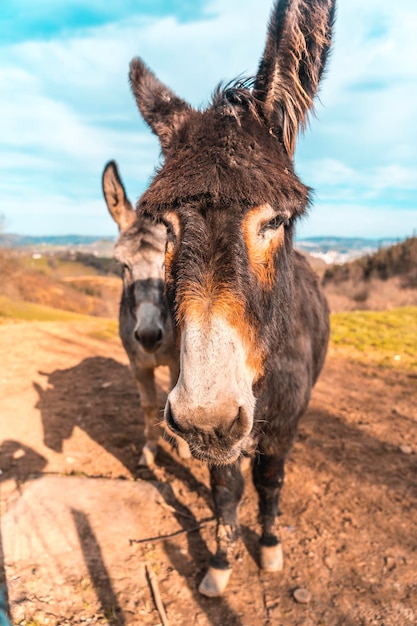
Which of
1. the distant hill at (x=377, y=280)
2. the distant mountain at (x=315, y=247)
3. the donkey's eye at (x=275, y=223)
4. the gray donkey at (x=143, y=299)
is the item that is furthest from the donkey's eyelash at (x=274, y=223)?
the distant hill at (x=377, y=280)

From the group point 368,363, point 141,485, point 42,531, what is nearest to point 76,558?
point 42,531

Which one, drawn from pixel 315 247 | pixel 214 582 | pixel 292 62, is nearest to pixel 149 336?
pixel 214 582

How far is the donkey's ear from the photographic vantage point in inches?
204

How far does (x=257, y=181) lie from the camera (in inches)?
80.6

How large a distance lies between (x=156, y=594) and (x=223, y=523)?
0.78 m

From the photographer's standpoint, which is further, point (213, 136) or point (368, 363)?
point (368, 363)

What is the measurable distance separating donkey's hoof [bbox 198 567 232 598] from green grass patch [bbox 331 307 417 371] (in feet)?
27.2

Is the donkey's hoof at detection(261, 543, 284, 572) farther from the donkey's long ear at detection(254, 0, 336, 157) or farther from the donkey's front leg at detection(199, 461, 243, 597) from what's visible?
the donkey's long ear at detection(254, 0, 336, 157)

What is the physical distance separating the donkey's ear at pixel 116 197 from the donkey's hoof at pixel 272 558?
4.09 meters

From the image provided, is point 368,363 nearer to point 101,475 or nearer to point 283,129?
point 101,475

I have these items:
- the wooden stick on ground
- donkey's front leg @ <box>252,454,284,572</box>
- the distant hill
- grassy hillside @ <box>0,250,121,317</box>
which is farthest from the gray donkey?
the distant hill

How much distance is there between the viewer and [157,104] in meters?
2.87

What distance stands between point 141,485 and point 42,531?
46.8 inches

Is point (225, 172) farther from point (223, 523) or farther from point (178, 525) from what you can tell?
point (178, 525)
